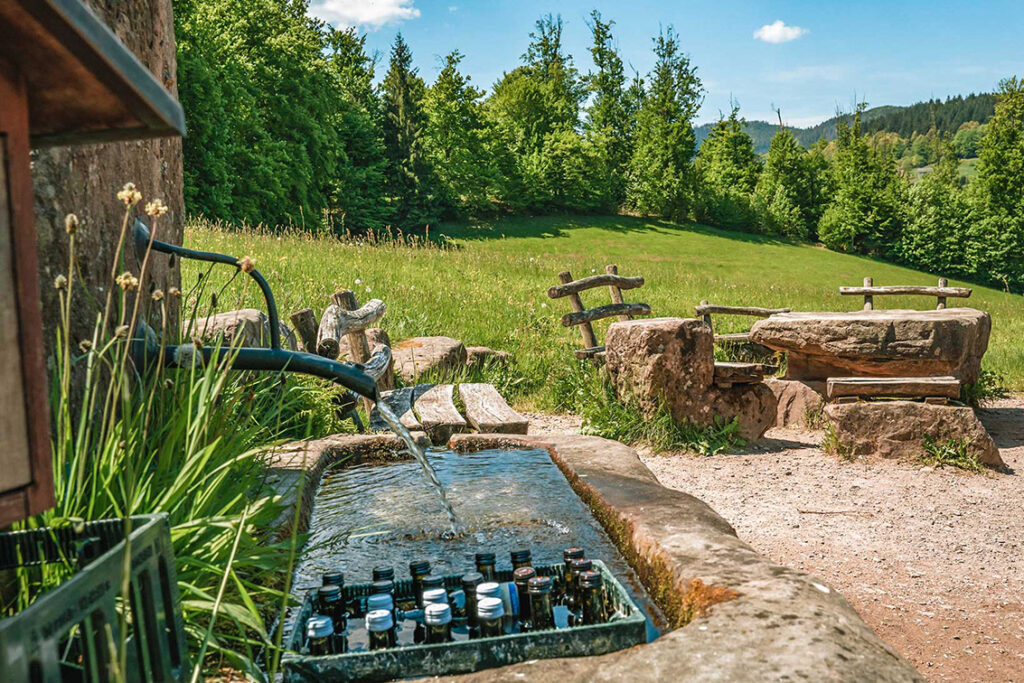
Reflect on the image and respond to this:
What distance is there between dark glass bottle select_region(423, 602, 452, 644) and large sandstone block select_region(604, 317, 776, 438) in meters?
5.06

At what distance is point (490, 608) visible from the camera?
1.72m

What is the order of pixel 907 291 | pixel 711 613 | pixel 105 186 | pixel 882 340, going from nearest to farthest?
pixel 711 613 < pixel 105 186 < pixel 882 340 < pixel 907 291

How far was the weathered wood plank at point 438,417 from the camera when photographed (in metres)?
4.27

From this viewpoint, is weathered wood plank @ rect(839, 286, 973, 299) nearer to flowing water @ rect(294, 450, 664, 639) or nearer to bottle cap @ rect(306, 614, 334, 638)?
flowing water @ rect(294, 450, 664, 639)

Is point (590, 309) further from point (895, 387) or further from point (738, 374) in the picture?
point (895, 387)

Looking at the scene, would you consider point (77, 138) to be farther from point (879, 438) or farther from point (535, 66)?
point (535, 66)

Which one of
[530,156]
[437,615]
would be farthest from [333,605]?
[530,156]

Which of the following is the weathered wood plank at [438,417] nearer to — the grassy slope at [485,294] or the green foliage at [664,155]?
the grassy slope at [485,294]

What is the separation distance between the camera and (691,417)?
6820 millimetres

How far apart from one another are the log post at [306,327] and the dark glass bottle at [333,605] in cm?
388

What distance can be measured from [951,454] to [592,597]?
545 cm

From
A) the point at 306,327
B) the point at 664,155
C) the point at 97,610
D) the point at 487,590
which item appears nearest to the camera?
the point at 97,610

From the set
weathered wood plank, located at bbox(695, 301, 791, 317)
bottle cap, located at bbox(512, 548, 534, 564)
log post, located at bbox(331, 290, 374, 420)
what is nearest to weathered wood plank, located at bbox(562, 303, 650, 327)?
weathered wood plank, located at bbox(695, 301, 791, 317)

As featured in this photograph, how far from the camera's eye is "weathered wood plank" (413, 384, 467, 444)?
4273 mm
